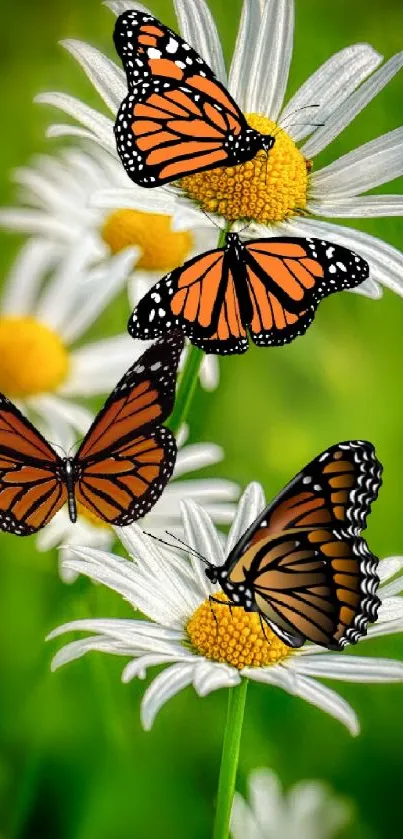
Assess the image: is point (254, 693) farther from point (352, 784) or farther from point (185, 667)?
point (185, 667)

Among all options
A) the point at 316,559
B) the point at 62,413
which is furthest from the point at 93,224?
the point at 316,559

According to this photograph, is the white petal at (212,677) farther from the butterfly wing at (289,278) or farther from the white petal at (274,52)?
the white petal at (274,52)

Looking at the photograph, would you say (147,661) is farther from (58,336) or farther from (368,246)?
(58,336)

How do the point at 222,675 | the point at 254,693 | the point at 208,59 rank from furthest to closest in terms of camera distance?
the point at 254,693, the point at 208,59, the point at 222,675

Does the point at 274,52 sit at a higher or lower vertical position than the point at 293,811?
higher

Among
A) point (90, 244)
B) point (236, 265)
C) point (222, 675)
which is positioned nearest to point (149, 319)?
point (236, 265)

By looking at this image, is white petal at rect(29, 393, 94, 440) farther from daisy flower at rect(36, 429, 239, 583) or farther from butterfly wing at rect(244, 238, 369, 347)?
butterfly wing at rect(244, 238, 369, 347)

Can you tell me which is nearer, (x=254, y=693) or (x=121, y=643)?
(x=121, y=643)
